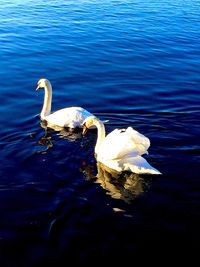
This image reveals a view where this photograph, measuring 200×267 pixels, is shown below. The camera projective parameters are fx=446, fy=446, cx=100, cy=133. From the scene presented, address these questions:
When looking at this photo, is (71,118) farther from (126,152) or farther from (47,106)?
(126,152)

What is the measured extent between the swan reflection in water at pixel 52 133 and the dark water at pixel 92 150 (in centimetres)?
7

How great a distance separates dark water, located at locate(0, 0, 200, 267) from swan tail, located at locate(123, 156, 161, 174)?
24 centimetres

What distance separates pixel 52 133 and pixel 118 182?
419 centimetres

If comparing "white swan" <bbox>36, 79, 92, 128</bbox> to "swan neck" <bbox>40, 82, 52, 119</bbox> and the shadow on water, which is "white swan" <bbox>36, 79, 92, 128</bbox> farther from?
the shadow on water

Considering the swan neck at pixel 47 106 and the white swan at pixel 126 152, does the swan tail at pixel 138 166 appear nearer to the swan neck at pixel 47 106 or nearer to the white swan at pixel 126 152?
the white swan at pixel 126 152

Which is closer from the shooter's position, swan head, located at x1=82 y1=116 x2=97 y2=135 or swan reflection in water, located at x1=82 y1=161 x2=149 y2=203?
swan reflection in water, located at x1=82 y1=161 x2=149 y2=203

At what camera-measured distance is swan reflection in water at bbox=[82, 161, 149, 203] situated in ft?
37.1

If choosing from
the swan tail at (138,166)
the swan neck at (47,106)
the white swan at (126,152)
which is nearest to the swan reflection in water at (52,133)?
the swan neck at (47,106)

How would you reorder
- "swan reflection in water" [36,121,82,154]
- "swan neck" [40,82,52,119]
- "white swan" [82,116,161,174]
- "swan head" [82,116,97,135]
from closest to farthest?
"white swan" [82,116,161,174], "swan head" [82,116,97,135], "swan reflection in water" [36,121,82,154], "swan neck" [40,82,52,119]

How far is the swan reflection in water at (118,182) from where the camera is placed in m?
11.3

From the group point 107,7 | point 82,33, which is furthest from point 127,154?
point 107,7

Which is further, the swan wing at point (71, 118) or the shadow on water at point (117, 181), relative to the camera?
the swan wing at point (71, 118)

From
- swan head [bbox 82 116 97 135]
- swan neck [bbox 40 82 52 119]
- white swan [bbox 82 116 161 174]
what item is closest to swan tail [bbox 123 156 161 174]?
white swan [bbox 82 116 161 174]

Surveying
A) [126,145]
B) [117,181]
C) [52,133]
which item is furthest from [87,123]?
[117,181]
